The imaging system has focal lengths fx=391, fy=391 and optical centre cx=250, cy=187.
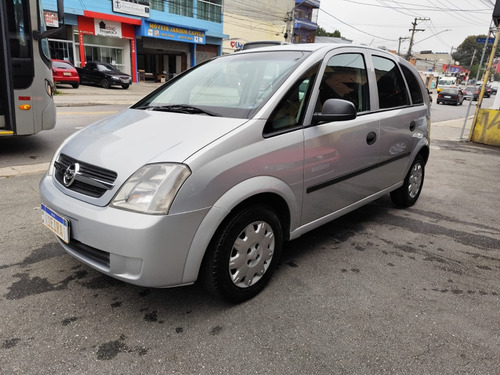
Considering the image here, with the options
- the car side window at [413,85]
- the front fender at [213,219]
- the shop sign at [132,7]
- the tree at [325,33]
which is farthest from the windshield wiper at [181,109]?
the tree at [325,33]

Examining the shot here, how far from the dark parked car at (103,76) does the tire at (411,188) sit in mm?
21229

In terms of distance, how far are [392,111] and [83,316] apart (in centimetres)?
328

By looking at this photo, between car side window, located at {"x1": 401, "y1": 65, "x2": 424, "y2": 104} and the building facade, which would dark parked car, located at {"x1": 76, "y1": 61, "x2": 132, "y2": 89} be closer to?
the building facade

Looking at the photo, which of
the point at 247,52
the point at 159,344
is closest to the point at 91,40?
the point at 247,52

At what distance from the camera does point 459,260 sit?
3.55m

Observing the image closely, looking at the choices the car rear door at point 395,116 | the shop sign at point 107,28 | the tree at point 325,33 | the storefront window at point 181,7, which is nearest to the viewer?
the car rear door at point 395,116

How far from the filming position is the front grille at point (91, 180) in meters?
2.32

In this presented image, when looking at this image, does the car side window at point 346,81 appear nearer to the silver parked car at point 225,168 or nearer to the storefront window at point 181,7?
the silver parked car at point 225,168

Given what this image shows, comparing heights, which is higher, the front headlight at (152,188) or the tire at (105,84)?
the front headlight at (152,188)

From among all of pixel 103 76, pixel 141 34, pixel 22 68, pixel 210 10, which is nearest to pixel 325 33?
pixel 210 10

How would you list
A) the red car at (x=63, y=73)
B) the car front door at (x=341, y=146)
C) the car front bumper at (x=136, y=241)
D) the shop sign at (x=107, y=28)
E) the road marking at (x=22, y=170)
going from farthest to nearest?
the shop sign at (x=107, y=28)
the red car at (x=63, y=73)
the road marking at (x=22, y=170)
the car front door at (x=341, y=146)
the car front bumper at (x=136, y=241)

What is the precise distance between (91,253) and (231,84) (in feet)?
5.60

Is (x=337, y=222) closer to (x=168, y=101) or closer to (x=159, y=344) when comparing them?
(x=168, y=101)

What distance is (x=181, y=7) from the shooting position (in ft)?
101
